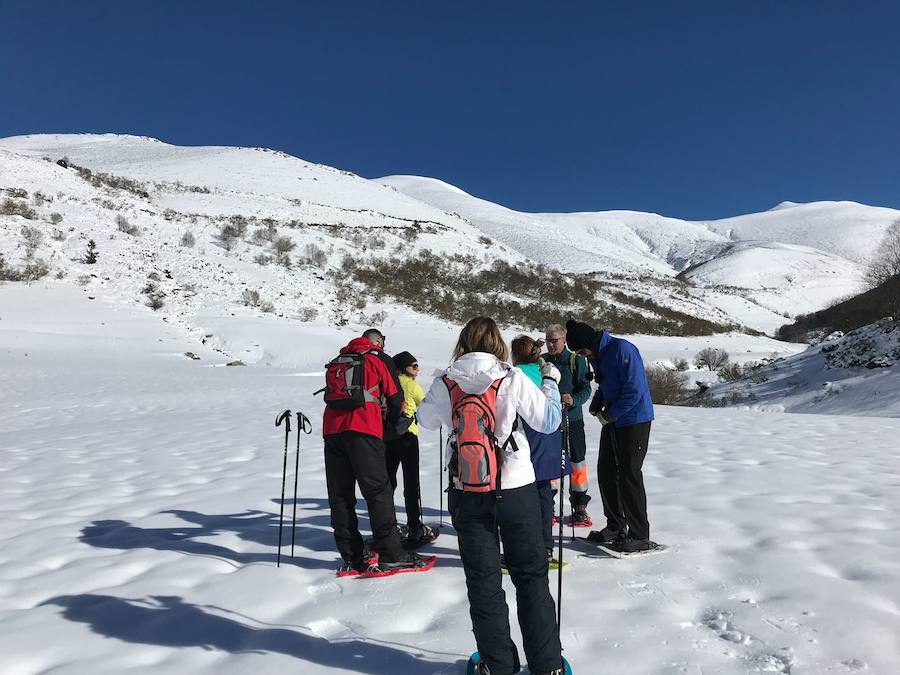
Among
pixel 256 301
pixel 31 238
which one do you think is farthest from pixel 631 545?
pixel 31 238

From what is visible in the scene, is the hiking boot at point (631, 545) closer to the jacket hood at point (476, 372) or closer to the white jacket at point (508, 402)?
the white jacket at point (508, 402)

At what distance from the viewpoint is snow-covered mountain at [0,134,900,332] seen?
31969 millimetres

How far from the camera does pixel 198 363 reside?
22391 millimetres

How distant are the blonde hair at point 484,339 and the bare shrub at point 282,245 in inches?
1519

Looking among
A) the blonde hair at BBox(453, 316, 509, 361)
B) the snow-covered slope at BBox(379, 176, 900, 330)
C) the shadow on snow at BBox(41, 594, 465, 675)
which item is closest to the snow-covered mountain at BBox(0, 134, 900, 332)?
the snow-covered slope at BBox(379, 176, 900, 330)

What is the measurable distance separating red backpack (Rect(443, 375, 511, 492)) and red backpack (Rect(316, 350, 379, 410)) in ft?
4.28

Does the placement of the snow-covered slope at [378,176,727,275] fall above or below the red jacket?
above

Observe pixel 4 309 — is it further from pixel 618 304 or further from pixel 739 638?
pixel 618 304

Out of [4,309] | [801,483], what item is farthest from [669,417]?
→ [4,309]

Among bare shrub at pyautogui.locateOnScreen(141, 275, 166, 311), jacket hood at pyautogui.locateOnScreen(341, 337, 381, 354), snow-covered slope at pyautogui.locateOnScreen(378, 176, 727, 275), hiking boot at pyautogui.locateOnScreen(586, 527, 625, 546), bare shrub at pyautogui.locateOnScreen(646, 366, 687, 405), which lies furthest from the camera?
snow-covered slope at pyautogui.locateOnScreen(378, 176, 727, 275)

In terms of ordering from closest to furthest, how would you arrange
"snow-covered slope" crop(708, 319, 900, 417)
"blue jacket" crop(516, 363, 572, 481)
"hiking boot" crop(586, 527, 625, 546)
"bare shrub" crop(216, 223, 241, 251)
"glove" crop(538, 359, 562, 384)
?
"blue jacket" crop(516, 363, 572, 481) < "glove" crop(538, 359, 562, 384) < "hiking boot" crop(586, 527, 625, 546) < "snow-covered slope" crop(708, 319, 900, 417) < "bare shrub" crop(216, 223, 241, 251)

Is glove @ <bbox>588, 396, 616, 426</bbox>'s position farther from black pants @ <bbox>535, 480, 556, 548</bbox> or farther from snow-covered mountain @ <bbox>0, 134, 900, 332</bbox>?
snow-covered mountain @ <bbox>0, 134, 900, 332</bbox>

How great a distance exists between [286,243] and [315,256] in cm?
286

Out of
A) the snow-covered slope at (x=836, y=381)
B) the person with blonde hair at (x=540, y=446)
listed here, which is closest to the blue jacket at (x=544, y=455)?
the person with blonde hair at (x=540, y=446)
